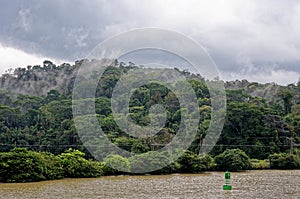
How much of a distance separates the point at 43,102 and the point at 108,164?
24720 millimetres

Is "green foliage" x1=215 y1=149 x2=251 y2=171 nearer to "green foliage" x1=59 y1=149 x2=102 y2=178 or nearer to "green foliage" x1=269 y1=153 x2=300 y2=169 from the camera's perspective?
"green foliage" x1=269 y1=153 x2=300 y2=169

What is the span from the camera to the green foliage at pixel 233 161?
99.6 ft

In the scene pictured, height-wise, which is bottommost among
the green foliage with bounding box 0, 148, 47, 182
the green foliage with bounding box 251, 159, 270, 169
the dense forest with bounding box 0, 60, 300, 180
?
the green foliage with bounding box 0, 148, 47, 182

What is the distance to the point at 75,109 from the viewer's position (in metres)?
40.7

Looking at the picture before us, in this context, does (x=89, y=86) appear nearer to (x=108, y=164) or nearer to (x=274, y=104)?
(x=274, y=104)

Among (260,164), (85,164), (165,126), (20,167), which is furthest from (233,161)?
(20,167)

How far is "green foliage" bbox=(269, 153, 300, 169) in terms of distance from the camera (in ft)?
106

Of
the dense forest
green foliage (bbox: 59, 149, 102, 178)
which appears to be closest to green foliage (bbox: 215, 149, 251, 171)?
the dense forest

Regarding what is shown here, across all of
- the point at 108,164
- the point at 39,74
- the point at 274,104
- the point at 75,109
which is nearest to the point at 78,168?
the point at 108,164

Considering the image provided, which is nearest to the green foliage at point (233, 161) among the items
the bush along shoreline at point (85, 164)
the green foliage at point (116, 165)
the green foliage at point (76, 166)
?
the bush along shoreline at point (85, 164)

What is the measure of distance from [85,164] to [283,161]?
1509 centimetres

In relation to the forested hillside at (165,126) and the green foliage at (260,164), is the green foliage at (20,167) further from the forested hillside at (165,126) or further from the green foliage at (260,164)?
the green foliage at (260,164)

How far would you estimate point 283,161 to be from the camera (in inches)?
1273

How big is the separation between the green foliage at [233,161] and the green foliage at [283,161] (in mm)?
2215
